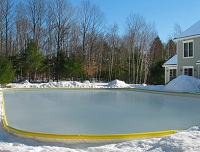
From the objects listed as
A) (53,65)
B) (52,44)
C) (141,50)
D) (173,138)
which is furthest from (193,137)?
(52,44)

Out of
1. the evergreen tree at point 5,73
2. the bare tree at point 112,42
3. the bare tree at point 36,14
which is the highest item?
the bare tree at point 36,14

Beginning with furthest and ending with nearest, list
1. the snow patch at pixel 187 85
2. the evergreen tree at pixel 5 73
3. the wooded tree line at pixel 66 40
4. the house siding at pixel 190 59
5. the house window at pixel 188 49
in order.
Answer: the wooded tree line at pixel 66 40
the evergreen tree at pixel 5 73
the house window at pixel 188 49
the house siding at pixel 190 59
the snow patch at pixel 187 85

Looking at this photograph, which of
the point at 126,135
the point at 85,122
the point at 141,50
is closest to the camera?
the point at 126,135

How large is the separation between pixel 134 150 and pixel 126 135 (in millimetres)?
717

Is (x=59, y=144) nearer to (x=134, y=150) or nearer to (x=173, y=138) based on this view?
(x=134, y=150)

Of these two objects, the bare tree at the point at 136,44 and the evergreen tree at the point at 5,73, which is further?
the bare tree at the point at 136,44

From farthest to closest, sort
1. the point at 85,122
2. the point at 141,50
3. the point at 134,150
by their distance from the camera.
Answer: the point at 141,50, the point at 85,122, the point at 134,150

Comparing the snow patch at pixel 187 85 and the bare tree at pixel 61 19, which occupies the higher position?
the bare tree at pixel 61 19

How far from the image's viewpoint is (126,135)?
188 inches

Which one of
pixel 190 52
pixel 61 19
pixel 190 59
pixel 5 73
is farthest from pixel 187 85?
pixel 61 19

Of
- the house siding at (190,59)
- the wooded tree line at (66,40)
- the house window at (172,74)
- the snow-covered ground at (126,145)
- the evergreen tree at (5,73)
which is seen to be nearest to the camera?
the snow-covered ground at (126,145)

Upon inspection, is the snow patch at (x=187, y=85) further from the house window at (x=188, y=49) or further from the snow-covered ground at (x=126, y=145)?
the snow-covered ground at (x=126, y=145)

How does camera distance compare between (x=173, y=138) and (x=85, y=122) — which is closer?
(x=173, y=138)

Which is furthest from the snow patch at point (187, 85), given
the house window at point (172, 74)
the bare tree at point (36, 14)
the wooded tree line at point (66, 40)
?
the bare tree at point (36, 14)
